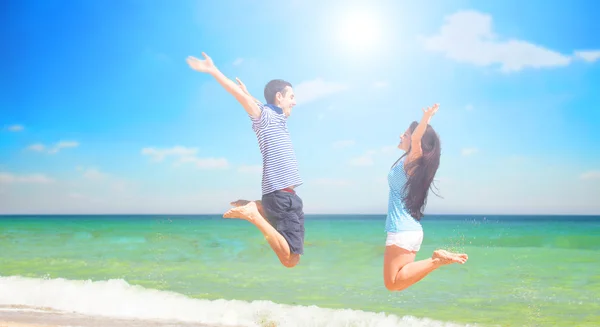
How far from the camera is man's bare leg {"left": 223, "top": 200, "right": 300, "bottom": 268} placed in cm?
463

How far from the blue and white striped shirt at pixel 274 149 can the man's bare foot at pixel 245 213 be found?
0.72 feet

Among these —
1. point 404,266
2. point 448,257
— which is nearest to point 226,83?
point 404,266

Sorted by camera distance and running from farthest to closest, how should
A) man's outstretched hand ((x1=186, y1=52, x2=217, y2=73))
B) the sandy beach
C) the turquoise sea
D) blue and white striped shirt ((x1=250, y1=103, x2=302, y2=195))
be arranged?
1. the turquoise sea
2. the sandy beach
3. blue and white striped shirt ((x1=250, y1=103, x2=302, y2=195))
4. man's outstretched hand ((x1=186, y1=52, x2=217, y2=73))

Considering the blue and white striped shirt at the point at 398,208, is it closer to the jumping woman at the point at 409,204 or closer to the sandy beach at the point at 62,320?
the jumping woman at the point at 409,204

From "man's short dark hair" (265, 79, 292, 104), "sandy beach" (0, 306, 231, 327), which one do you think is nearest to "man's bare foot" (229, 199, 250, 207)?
"man's short dark hair" (265, 79, 292, 104)

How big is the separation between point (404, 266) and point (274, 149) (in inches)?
53.0

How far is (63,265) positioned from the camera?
18.6 m

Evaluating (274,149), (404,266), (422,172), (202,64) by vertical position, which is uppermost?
(202,64)

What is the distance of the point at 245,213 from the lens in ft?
15.2

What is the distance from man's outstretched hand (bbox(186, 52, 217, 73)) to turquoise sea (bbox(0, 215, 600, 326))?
261 inches

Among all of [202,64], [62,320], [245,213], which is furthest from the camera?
[62,320]

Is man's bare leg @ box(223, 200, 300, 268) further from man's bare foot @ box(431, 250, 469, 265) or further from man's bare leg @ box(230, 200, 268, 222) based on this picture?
man's bare foot @ box(431, 250, 469, 265)

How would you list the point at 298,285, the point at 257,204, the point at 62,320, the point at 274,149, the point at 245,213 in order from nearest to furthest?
the point at 245,213
the point at 274,149
the point at 257,204
the point at 62,320
the point at 298,285

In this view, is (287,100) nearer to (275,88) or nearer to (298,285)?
(275,88)
